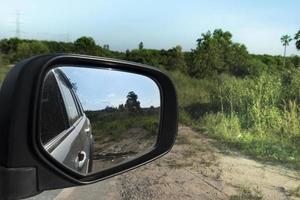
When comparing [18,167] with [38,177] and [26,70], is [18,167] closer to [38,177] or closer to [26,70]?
[38,177]

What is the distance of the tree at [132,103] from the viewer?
6.97 ft

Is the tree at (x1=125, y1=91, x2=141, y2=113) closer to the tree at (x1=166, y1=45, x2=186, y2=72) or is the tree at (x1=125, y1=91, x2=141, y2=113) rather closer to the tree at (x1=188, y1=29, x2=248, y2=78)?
the tree at (x1=188, y1=29, x2=248, y2=78)

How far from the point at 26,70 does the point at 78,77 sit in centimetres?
37

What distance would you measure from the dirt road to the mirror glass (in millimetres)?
4325

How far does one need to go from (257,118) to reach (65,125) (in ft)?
34.5

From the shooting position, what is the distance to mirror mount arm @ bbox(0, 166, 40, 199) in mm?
1467

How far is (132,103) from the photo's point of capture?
2.15m

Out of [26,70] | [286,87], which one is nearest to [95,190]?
[26,70]

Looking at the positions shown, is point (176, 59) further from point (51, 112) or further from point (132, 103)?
point (51, 112)

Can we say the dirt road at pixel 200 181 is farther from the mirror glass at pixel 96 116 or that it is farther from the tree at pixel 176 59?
the tree at pixel 176 59

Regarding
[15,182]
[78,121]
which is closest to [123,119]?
[78,121]

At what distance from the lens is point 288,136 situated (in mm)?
11188

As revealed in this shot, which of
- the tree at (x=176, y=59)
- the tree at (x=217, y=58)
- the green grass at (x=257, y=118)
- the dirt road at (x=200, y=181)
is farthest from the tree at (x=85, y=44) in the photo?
the dirt road at (x=200, y=181)

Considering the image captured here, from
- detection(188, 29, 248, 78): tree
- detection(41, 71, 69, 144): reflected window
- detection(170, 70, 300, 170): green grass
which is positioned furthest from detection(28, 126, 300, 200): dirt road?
detection(188, 29, 248, 78): tree
